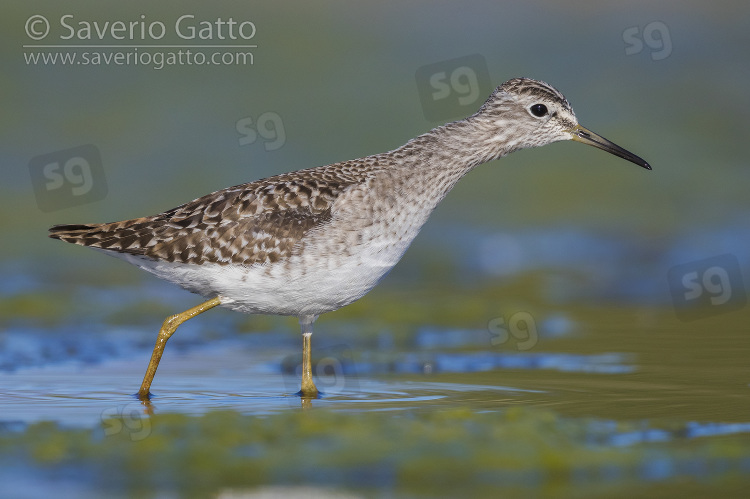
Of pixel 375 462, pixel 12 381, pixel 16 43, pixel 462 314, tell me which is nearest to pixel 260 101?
pixel 16 43

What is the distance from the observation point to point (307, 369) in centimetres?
1205

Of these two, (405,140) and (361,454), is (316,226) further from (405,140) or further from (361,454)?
(405,140)

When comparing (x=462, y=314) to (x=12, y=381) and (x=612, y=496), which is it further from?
(x=612, y=496)

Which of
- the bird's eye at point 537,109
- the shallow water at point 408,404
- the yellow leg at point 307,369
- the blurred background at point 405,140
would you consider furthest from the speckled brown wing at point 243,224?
the bird's eye at point 537,109

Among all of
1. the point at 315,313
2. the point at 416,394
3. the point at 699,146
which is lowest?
the point at 416,394

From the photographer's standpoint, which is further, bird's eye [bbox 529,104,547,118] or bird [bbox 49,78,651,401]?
bird's eye [bbox 529,104,547,118]

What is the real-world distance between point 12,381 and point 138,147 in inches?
488

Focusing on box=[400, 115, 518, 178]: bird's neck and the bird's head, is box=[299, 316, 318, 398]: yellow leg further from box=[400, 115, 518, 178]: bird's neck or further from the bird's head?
the bird's head

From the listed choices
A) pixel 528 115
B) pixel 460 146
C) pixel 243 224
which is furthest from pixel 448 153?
pixel 243 224

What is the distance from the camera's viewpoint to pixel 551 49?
28359mm

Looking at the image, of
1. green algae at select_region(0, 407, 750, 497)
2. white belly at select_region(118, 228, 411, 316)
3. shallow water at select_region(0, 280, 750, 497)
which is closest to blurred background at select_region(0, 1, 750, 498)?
shallow water at select_region(0, 280, 750, 497)

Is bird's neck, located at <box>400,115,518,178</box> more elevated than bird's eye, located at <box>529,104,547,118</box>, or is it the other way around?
bird's eye, located at <box>529,104,547,118</box>

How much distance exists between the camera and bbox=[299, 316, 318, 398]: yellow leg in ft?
38.9

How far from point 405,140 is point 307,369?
12.8 m
